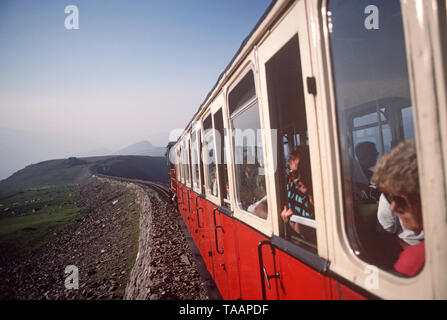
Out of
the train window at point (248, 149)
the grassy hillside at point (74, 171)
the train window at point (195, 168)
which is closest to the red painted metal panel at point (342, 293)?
the train window at point (248, 149)

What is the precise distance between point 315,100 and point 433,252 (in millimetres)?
757

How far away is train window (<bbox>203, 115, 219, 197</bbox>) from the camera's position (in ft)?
12.0

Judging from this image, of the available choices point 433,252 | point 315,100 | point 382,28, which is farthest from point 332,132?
point 382,28

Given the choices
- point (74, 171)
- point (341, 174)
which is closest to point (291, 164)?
point (341, 174)

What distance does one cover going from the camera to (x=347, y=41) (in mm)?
2254

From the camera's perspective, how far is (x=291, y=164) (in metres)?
2.04

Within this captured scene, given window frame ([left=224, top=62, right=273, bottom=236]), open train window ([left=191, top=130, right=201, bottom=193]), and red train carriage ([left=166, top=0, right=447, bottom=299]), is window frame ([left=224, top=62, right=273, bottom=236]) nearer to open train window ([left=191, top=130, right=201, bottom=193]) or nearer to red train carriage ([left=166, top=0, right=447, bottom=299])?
red train carriage ([left=166, top=0, right=447, bottom=299])

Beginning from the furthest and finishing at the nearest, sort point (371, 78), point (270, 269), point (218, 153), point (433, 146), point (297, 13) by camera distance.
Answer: point (218, 153) → point (371, 78) → point (270, 269) → point (297, 13) → point (433, 146)

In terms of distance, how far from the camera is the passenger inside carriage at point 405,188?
40.5 inches

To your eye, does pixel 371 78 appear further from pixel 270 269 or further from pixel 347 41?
pixel 270 269

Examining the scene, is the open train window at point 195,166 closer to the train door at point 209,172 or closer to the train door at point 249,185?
the train door at point 209,172

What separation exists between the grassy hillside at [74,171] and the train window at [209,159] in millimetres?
55092

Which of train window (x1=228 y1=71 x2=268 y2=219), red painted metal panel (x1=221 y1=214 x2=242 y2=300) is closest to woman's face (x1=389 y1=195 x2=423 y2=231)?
train window (x1=228 y1=71 x2=268 y2=219)

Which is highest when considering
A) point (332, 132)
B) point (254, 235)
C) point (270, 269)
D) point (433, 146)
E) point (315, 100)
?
point (315, 100)
